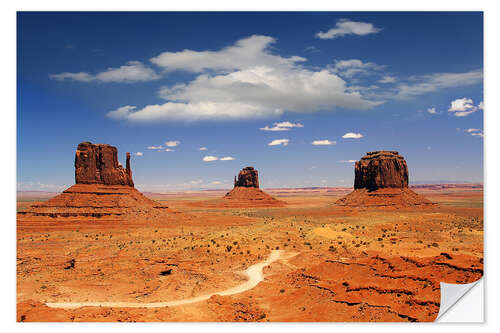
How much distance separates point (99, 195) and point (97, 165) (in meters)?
6.46

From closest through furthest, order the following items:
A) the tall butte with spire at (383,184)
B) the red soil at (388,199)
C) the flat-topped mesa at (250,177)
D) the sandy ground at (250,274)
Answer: the sandy ground at (250,274) < the red soil at (388,199) < the tall butte with spire at (383,184) < the flat-topped mesa at (250,177)

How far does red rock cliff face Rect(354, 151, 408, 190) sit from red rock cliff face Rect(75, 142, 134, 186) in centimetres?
7458

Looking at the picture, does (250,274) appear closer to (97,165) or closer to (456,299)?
(456,299)

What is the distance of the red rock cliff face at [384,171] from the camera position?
95.5 m

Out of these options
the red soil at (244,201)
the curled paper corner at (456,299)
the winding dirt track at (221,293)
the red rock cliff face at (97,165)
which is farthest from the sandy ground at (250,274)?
the red soil at (244,201)

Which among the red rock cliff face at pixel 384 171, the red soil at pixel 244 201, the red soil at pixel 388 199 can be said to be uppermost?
the red rock cliff face at pixel 384 171

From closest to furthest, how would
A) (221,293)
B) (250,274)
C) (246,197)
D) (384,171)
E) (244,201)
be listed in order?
(221,293) → (250,274) → (384,171) → (244,201) → (246,197)

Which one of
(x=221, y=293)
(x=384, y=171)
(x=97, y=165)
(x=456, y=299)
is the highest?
(x=97, y=165)

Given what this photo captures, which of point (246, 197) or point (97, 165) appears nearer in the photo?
point (97, 165)

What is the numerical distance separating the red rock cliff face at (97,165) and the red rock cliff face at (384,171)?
74.6 metres

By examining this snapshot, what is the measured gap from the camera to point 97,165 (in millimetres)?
60531

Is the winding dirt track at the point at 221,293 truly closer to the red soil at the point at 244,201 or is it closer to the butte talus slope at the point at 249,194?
the red soil at the point at 244,201

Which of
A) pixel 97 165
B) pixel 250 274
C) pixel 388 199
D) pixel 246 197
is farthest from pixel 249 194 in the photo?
pixel 250 274
